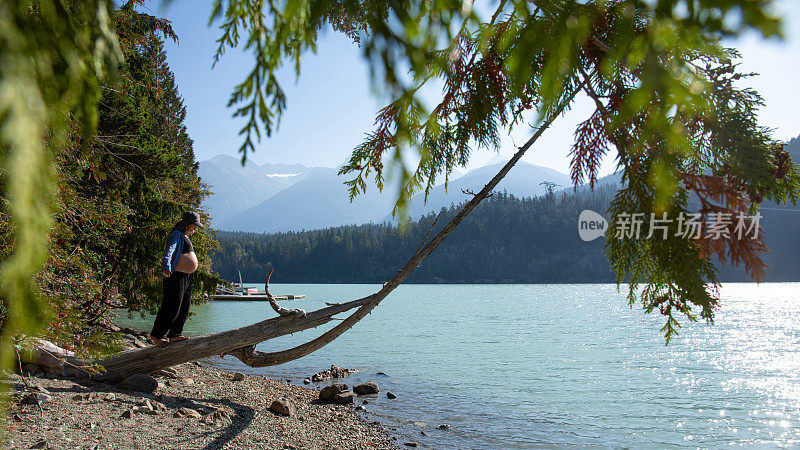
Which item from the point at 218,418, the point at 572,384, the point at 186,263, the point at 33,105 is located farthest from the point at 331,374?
the point at 33,105

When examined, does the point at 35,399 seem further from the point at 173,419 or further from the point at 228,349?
the point at 228,349

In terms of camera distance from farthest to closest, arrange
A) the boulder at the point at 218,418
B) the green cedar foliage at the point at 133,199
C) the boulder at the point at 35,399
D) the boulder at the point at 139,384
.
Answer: the green cedar foliage at the point at 133,199, the boulder at the point at 139,384, the boulder at the point at 218,418, the boulder at the point at 35,399

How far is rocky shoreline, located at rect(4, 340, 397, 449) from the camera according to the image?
6012 millimetres

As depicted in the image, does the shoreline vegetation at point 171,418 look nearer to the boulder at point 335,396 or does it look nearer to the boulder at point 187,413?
the boulder at point 187,413

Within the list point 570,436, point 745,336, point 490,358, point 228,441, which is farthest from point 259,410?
point 745,336

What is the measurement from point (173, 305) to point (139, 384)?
1.98 meters

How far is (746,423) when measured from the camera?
45.8 feet

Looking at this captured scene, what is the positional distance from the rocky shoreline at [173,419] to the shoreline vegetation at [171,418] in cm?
1

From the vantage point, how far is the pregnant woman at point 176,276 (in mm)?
7336

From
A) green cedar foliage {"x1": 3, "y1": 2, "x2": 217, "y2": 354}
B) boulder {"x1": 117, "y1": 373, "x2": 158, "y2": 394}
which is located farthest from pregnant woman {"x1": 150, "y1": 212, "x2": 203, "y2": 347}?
green cedar foliage {"x1": 3, "y1": 2, "x2": 217, "y2": 354}

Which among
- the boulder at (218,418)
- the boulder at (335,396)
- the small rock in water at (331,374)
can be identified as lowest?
the small rock in water at (331,374)

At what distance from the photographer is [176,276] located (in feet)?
25.0

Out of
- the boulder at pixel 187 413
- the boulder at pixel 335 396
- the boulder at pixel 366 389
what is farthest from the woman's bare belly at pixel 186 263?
the boulder at pixel 366 389

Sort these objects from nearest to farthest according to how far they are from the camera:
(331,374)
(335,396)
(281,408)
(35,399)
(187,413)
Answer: (35,399) < (187,413) < (281,408) < (335,396) < (331,374)
